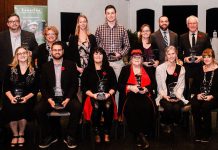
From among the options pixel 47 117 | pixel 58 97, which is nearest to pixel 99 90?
pixel 58 97

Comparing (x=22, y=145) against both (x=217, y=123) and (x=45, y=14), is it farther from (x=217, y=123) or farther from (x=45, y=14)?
(x=45, y=14)

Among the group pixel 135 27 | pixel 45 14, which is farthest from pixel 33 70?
pixel 135 27

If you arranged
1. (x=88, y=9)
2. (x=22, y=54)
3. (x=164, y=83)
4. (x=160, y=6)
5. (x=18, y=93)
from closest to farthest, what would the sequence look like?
(x=18, y=93) < (x=22, y=54) < (x=164, y=83) < (x=88, y=9) < (x=160, y=6)

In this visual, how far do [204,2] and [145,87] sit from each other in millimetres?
6556

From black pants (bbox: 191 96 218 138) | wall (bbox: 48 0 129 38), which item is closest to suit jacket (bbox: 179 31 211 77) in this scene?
black pants (bbox: 191 96 218 138)

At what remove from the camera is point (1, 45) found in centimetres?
500

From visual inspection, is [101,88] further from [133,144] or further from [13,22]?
[13,22]

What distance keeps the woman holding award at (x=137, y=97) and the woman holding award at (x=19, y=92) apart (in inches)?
47.9

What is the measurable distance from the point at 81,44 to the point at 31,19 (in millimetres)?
3275

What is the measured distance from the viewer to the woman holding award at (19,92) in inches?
173

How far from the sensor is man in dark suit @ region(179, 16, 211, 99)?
4.96 metres

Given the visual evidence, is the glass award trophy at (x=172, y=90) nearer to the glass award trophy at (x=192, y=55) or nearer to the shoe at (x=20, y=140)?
the glass award trophy at (x=192, y=55)

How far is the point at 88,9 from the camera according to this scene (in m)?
9.75

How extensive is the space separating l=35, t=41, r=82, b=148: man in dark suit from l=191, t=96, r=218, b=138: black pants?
5.09 feet
